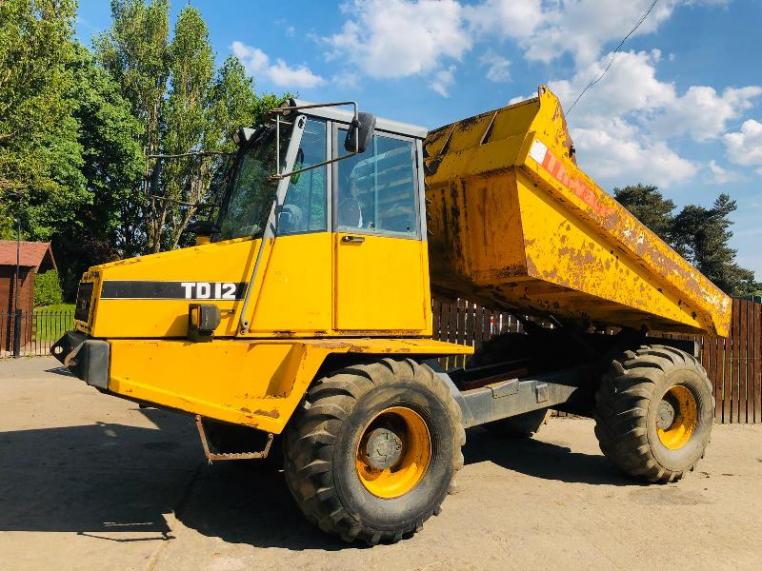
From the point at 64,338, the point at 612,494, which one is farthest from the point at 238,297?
the point at 612,494

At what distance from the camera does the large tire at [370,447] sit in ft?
13.1

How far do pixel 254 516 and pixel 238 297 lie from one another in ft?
5.91

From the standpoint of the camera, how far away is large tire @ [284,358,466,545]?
157 inches

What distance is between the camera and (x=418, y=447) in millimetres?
4566

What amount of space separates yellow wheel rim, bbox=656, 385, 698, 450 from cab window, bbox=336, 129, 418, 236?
339cm

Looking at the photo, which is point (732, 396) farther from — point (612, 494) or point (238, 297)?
point (238, 297)

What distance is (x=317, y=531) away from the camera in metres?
4.40

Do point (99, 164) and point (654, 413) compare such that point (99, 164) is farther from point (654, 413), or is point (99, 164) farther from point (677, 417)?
point (654, 413)

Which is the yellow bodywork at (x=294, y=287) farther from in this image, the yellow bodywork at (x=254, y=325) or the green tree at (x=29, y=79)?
the green tree at (x=29, y=79)

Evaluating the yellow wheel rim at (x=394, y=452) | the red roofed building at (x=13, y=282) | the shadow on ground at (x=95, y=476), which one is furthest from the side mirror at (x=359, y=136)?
the red roofed building at (x=13, y=282)

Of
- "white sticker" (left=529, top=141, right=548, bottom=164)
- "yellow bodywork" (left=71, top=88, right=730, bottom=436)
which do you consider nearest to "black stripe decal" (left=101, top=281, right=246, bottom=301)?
"yellow bodywork" (left=71, top=88, right=730, bottom=436)

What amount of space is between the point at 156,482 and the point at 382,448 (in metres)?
2.44

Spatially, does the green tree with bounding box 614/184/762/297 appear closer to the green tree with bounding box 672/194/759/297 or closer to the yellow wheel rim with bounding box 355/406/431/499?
the green tree with bounding box 672/194/759/297

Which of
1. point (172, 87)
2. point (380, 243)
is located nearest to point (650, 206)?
point (172, 87)
